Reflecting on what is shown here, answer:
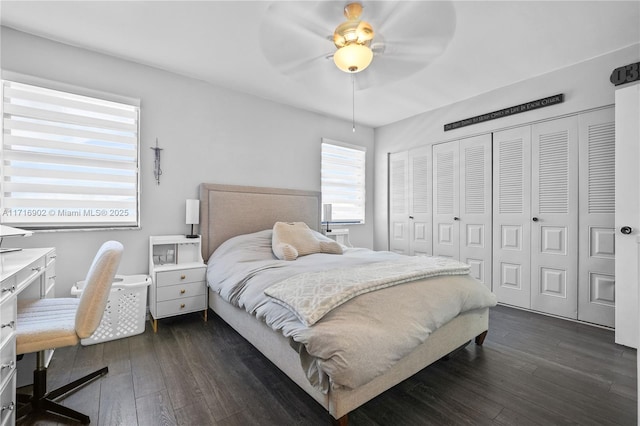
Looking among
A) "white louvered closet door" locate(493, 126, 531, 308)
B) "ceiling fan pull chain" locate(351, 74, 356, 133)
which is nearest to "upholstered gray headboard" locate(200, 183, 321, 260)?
"ceiling fan pull chain" locate(351, 74, 356, 133)

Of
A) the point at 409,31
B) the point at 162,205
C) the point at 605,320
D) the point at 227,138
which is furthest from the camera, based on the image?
the point at 227,138

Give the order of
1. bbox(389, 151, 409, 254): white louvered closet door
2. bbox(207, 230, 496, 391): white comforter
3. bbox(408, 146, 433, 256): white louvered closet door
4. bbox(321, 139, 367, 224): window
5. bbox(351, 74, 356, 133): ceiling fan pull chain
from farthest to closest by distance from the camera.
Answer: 1. bbox(389, 151, 409, 254): white louvered closet door
2. bbox(321, 139, 367, 224): window
3. bbox(408, 146, 433, 256): white louvered closet door
4. bbox(351, 74, 356, 133): ceiling fan pull chain
5. bbox(207, 230, 496, 391): white comforter

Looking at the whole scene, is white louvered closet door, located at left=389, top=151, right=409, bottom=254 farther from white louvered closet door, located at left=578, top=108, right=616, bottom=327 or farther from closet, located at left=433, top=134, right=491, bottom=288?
white louvered closet door, located at left=578, top=108, right=616, bottom=327

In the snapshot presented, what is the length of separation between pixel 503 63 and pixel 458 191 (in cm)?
162

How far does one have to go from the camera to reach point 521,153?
135 inches

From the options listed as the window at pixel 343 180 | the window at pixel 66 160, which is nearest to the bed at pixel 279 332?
the window at pixel 343 180

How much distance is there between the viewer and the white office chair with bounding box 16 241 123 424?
1.43 metres

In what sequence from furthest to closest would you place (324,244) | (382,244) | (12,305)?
1. (382,244)
2. (324,244)
3. (12,305)

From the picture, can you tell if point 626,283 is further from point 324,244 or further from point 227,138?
point 227,138

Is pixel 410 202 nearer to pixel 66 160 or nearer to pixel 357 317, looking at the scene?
pixel 357 317

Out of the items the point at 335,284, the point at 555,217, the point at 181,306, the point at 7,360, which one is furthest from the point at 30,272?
the point at 555,217

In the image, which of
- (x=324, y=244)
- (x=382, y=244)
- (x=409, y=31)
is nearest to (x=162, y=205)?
(x=324, y=244)

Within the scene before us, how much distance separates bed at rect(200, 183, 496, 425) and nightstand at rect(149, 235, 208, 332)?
119 millimetres

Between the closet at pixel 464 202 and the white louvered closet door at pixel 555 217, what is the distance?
0.51 m
